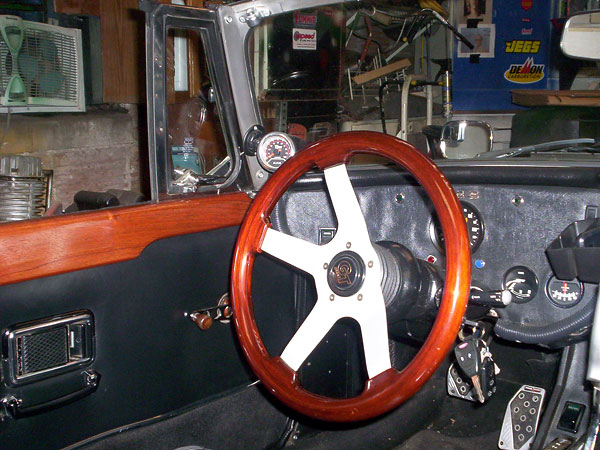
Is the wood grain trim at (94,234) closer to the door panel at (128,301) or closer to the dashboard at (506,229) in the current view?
the door panel at (128,301)

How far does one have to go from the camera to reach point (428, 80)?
612 cm

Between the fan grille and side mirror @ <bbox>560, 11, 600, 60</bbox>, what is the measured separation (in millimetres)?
3008

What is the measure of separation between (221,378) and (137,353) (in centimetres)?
34

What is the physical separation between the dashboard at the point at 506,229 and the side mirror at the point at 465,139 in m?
0.21

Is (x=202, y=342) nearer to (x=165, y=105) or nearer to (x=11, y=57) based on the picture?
(x=165, y=105)

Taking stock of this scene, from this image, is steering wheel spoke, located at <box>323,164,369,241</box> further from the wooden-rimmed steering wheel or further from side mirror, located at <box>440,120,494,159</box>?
side mirror, located at <box>440,120,494,159</box>

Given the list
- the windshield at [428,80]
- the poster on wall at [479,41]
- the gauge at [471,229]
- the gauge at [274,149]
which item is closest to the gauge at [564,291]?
the gauge at [471,229]

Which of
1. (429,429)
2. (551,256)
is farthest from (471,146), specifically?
(429,429)

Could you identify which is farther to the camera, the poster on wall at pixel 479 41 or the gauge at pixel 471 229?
the poster on wall at pixel 479 41

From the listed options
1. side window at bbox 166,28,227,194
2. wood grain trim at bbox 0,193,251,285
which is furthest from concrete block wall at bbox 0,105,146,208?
wood grain trim at bbox 0,193,251,285

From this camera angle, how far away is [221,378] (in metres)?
1.83

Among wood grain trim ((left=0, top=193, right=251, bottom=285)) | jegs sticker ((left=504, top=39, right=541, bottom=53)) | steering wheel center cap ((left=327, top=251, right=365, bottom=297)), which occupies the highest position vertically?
jegs sticker ((left=504, top=39, right=541, bottom=53))

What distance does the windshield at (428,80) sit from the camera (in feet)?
8.41

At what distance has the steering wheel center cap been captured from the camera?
1385 mm
